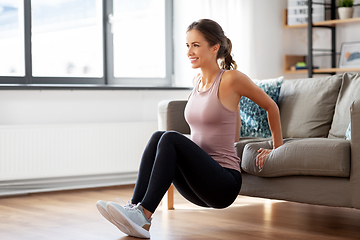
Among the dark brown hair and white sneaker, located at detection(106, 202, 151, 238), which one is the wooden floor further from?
the dark brown hair

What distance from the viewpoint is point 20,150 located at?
134 inches

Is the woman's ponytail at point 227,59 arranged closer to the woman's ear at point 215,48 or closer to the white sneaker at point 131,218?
the woman's ear at point 215,48

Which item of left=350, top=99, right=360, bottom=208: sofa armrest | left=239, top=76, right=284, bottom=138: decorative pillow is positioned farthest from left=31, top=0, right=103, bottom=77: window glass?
left=350, top=99, right=360, bottom=208: sofa armrest

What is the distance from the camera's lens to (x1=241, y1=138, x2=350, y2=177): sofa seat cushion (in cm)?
209

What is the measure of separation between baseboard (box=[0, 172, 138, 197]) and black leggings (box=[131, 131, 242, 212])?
1.79 meters

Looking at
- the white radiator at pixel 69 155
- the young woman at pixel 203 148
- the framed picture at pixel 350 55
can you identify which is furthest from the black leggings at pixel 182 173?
the framed picture at pixel 350 55

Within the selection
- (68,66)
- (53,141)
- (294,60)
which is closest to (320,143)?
(53,141)

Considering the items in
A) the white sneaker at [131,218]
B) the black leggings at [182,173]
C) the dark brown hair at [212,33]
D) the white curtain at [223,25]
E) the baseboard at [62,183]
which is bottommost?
the baseboard at [62,183]

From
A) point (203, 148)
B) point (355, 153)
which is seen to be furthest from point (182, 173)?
point (355, 153)

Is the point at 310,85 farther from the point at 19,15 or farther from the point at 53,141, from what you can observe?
the point at 19,15

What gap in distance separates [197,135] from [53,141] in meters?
1.76

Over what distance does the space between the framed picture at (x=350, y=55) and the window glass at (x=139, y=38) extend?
5.27ft

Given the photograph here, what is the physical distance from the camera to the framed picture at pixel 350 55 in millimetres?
4426

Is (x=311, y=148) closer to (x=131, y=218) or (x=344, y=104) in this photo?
(x=344, y=104)
